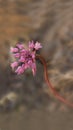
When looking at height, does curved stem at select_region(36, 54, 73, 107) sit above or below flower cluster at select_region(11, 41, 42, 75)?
below

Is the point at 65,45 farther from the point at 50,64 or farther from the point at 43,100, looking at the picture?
the point at 43,100

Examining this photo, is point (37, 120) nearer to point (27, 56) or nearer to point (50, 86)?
point (50, 86)

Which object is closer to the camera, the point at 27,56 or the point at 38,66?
the point at 27,56

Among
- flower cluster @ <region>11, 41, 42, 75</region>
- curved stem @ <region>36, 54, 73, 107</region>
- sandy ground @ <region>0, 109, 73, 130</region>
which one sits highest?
flower cluster @ <region>11, 41, 42, 75</region>

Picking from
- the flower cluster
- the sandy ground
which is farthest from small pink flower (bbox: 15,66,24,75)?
→ the sandy ground

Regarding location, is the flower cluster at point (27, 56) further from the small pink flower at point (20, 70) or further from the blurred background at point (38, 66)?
the blurred background at point (38, 66)

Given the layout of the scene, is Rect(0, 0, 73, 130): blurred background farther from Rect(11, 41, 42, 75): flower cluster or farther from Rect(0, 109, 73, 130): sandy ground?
Rect(11, 41, 42, 75): flower cluster

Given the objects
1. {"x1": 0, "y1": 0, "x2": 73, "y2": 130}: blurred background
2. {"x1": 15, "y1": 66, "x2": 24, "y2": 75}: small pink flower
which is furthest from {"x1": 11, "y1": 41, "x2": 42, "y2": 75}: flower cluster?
{"x1": 0, "y1": 0, "x2": 73, "y2": 130}: blurred background

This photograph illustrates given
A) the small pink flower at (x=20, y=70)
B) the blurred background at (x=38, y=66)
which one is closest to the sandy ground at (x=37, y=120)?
the blurred background at (x=38, y=66)

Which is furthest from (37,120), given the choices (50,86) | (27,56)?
(27,56)
